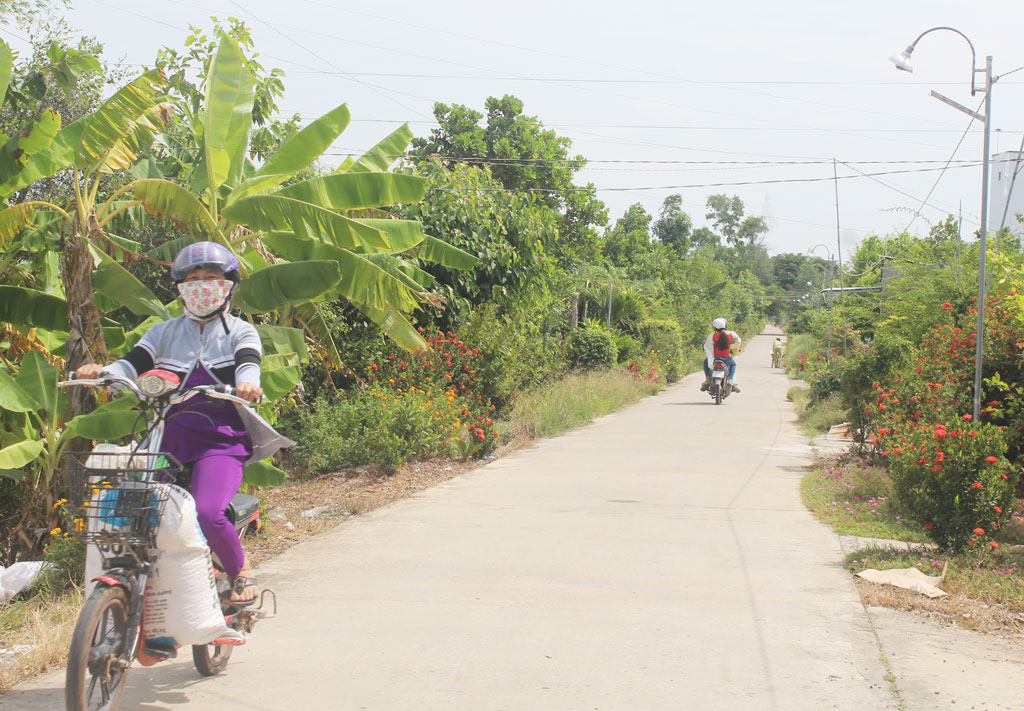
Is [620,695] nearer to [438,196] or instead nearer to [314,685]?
[314,685]

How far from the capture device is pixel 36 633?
5074 mm

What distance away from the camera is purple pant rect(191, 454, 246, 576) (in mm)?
4266

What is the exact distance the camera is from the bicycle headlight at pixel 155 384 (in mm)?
4125

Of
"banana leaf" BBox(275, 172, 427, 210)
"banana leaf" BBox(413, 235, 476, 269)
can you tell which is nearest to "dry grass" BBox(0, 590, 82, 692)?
"banana leaf" BBox(275, 172, 427, 210)

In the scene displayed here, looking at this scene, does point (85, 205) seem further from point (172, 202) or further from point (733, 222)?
point (733, 222)

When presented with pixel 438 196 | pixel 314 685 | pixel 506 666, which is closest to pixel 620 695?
pixel 506 666

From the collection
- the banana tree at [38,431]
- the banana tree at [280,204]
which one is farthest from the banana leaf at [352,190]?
the banana tree at [38,431]

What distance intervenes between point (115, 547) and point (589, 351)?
75.6 feet

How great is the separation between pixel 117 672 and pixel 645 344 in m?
A: 30.2

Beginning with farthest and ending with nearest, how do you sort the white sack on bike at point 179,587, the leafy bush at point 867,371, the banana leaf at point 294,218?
1. the leafy bush at point 867,371
2. the banana leaf at point 294,218
3. the white sack on bike at point 179,587

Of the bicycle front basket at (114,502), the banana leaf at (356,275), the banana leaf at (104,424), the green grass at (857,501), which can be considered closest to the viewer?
the bicycle front basket at (114,502)

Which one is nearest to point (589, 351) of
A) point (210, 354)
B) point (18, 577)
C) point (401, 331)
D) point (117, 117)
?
point (401, 331)

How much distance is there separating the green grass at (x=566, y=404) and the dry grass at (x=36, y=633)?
30.2 ft

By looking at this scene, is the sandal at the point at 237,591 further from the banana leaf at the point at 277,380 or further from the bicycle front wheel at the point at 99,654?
the banana leaf at the point at 277,380
